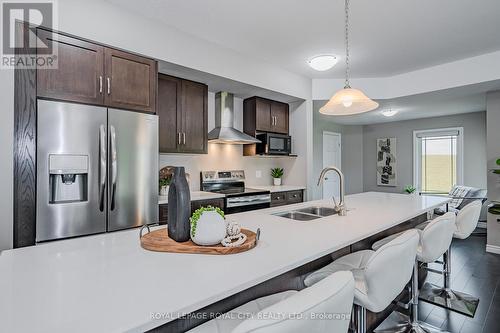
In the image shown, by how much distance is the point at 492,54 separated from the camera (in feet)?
10.9

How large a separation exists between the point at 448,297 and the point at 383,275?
183cm

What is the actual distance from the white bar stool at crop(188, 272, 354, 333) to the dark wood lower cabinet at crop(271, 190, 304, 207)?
9.70 ft

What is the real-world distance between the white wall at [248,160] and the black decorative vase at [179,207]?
2425 mm

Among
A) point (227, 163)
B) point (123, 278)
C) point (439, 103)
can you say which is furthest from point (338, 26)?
point (439, 103)

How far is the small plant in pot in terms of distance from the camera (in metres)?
1.16

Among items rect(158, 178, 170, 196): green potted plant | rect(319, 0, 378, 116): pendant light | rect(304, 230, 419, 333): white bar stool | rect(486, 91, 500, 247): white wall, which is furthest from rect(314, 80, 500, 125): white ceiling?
rect(304, 230, 419, 333): white bar stool

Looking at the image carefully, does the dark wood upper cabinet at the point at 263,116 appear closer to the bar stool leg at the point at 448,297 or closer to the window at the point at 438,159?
the bar stool leg at the point at 448,297

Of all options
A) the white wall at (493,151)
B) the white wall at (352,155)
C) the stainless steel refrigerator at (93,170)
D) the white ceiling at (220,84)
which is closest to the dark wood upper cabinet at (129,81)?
the stainless steel refrigerator at (93,170)

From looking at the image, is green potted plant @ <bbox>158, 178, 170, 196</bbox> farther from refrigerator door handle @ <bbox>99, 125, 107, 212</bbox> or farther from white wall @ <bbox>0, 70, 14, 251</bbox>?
white wall @ <bbox>0, 70, 14, 251</bbox>

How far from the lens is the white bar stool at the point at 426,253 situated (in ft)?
5.56

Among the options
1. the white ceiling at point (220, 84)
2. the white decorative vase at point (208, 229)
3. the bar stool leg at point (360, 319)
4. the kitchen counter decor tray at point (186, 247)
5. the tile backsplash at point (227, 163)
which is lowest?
the bar stool leg at point (360, 319)

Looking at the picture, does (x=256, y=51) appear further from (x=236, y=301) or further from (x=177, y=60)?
(x=236, y=301)

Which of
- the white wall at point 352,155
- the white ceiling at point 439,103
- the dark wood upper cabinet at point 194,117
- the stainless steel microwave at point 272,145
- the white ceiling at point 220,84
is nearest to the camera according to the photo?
the white ceiling at point 220,84

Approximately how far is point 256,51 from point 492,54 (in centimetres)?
295
